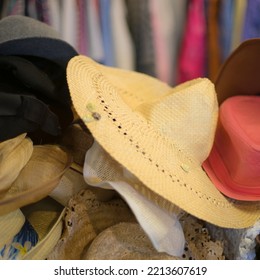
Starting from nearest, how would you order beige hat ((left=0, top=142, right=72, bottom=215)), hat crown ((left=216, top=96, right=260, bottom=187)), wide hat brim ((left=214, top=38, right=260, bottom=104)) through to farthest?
beige hat ((left=0, top=142, right=72, bottom=215))
hat crown ((left=216, top=96, right=260, bottom=187))
wide hat brim ((left=214, top=38, right=260, bottom=104))

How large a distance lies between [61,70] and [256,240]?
1.56ft

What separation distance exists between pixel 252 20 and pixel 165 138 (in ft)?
1.24

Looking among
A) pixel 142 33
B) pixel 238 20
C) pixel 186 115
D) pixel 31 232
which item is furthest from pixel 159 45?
pixel 31 232

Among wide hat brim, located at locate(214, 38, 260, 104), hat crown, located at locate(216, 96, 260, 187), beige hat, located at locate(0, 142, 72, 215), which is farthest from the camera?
wide hat brim, located at locate(214, 38, 260, 104)

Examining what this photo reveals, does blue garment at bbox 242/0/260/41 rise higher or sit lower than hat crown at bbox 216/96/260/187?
higher

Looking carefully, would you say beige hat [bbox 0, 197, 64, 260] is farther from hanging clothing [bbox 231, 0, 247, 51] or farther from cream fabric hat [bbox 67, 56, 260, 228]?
hanging clothing [bbox 231, 0, 247, 51]

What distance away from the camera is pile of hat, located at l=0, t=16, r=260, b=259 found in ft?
1.97

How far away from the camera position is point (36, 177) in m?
0.64

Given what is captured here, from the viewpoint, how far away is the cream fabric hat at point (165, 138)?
22.9 inches

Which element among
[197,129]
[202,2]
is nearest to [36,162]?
[197,129]

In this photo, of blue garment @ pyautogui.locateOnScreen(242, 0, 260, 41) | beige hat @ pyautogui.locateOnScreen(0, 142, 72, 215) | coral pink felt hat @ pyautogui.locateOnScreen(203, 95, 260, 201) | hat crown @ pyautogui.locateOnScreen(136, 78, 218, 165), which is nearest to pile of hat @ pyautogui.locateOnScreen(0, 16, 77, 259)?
beige hat @ pyautogui.locateOnScreen(0, 142, 72, 215)

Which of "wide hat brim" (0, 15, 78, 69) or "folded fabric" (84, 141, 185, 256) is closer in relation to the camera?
"folded fabric" (84, 141, 185, 256)

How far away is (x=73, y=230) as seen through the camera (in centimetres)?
69
